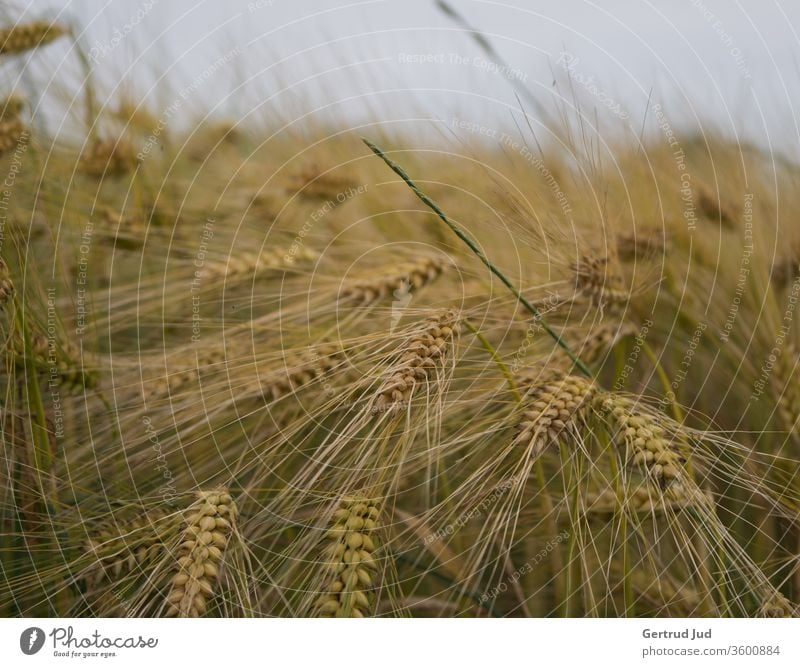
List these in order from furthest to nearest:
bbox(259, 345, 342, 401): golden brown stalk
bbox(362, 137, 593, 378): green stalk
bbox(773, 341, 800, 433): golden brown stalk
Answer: bbox(773, 341, 800, 433): golden brown stalk
bbox(259, 345, 342, 401): golden brown stalk
bbox(362, 137, 593, 378): green stalk

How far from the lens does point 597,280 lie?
75 centimetres

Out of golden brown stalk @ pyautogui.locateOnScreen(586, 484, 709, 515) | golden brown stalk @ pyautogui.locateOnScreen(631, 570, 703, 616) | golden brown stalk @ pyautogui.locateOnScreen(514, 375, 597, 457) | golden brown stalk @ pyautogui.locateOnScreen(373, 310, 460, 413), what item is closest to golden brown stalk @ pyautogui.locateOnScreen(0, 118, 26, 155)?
golden brown stalk @ pyautogui.locateOnScreen(373, 310, 460, 413)

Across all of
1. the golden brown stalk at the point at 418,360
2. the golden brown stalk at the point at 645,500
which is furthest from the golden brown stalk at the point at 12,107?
the golden brown stalk at the point at 645,500

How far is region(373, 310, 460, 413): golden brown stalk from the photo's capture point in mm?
635

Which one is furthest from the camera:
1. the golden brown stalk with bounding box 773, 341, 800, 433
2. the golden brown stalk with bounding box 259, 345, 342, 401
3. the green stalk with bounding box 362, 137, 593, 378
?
the golden brown stalk with bounding box 773, 341, 800, 433

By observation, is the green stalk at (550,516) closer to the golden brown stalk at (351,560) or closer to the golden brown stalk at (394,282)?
the golden brown stalk at (394,282)

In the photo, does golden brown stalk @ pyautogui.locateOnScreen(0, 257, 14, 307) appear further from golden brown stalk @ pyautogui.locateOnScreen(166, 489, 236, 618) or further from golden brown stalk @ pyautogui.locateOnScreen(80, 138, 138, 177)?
golden brown stalk @ pyautogui.locateOnScreen(166, 489, 236, 618)

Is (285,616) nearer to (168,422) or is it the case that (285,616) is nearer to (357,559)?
(357,559)

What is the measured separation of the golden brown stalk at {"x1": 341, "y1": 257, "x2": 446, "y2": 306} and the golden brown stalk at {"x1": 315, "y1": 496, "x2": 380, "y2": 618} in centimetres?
22

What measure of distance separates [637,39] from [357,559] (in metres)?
0.73

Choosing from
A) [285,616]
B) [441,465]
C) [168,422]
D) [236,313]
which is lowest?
[285,616]
